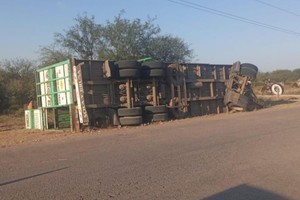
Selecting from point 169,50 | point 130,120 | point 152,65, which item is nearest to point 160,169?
point 130,120

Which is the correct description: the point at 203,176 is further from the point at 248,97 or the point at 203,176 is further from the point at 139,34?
the point at 139,34

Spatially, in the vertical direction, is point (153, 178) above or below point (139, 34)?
below

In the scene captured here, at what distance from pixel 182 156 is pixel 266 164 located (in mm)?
1887

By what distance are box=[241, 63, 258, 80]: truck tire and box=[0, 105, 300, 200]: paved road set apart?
1284 cm

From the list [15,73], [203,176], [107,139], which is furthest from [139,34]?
[203,176]

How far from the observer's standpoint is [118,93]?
19.9 metres

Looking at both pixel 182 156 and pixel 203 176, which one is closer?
pixel 203 176

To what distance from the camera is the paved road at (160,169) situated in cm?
656

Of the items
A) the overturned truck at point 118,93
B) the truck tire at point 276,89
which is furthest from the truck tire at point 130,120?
the truck tire at point 276,89

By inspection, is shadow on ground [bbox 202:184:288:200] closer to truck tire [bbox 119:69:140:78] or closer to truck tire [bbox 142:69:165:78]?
truck tire [bbox 119:69:140:78]

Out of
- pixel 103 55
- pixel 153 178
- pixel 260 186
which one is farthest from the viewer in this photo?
pixel 103 55

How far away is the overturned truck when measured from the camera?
18203 millimetres

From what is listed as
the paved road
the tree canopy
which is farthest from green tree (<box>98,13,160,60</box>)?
the paved road

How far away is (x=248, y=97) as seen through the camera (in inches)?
1005
